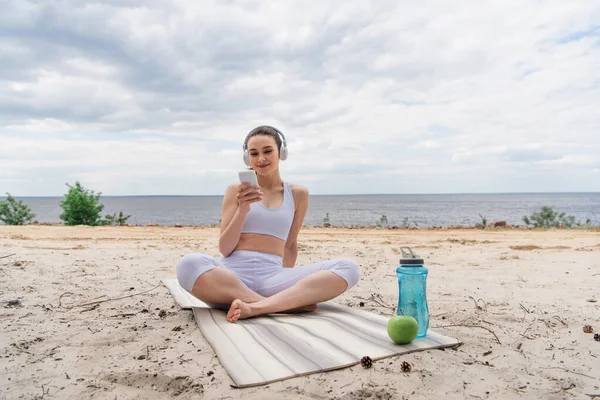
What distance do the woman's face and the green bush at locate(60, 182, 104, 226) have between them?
13.2 metres

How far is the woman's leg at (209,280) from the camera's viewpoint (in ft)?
11.9

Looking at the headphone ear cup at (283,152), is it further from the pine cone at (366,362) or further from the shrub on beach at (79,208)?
the shrub on beach at (79,208)

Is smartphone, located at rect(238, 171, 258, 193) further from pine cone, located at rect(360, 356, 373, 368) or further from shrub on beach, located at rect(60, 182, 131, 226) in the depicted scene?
shrub on beach, located at rect(60, 182, 131, 226)

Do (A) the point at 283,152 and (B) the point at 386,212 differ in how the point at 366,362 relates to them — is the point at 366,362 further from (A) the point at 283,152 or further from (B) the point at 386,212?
(B) the point at 386,212

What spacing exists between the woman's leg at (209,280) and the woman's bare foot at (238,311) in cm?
15

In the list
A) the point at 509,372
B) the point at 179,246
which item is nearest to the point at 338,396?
the point at 509,372

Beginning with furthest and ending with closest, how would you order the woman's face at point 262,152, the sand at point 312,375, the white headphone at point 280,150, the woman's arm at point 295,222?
the woman's arm at point 295,222 < the white headphone at point 280,150 < the woman's face at point 262,152 < the sand at point 312,375

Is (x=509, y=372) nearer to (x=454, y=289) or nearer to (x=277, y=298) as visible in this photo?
(x=277, y=298)

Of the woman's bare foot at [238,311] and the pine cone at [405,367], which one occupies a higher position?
the woman's bare foot at [238,311]

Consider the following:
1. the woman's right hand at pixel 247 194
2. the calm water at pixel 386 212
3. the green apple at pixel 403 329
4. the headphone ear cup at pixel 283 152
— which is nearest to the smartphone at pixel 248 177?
the woman's right hand at pixel 247 194

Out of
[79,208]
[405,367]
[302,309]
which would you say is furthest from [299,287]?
[79,208]

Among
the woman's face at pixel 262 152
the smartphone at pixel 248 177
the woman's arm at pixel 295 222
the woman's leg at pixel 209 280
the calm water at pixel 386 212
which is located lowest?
the calm water at pixel 386 212

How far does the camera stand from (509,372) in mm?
2680

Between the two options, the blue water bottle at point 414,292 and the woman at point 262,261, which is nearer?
the blue water bottle at point 414,292
